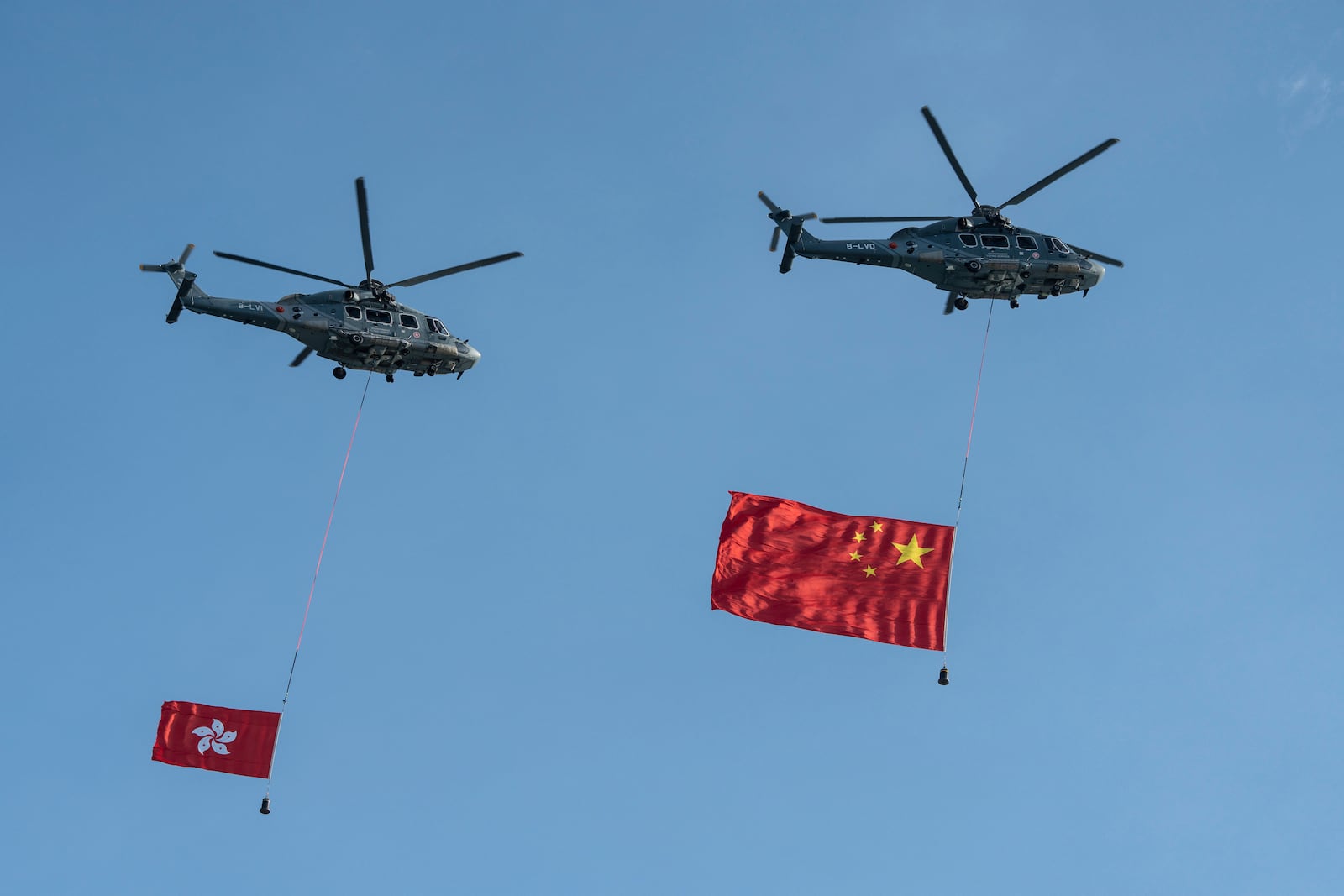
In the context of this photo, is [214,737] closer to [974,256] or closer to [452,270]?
[452,270]

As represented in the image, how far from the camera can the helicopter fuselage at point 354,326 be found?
2034 inches

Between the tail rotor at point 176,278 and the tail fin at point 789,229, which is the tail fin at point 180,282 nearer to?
the tail rotor at point 176,278

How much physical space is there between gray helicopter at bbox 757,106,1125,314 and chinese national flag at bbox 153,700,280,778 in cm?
2258

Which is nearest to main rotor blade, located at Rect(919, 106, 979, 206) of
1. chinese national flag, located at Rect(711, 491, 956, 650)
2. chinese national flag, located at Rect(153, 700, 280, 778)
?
chinese national flag, located at Rect(711, 491, 956, 650)

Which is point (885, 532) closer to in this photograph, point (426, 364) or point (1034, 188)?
point (1034, 188)

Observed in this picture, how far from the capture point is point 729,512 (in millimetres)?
48531

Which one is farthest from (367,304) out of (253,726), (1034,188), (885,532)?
(1034,188)

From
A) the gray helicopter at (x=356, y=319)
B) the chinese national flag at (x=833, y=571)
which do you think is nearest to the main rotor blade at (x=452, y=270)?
the gray helicopter at (x=356, y=319)

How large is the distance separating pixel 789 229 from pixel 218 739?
81.2ft

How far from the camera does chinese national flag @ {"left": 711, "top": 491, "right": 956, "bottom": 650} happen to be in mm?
46344

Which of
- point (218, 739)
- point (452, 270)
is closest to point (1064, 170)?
point (452, 270)

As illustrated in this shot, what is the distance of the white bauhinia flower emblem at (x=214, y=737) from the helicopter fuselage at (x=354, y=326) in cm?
1270

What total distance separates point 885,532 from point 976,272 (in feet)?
33.8

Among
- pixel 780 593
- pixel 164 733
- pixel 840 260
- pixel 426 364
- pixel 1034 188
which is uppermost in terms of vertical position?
pixel 1034 188
